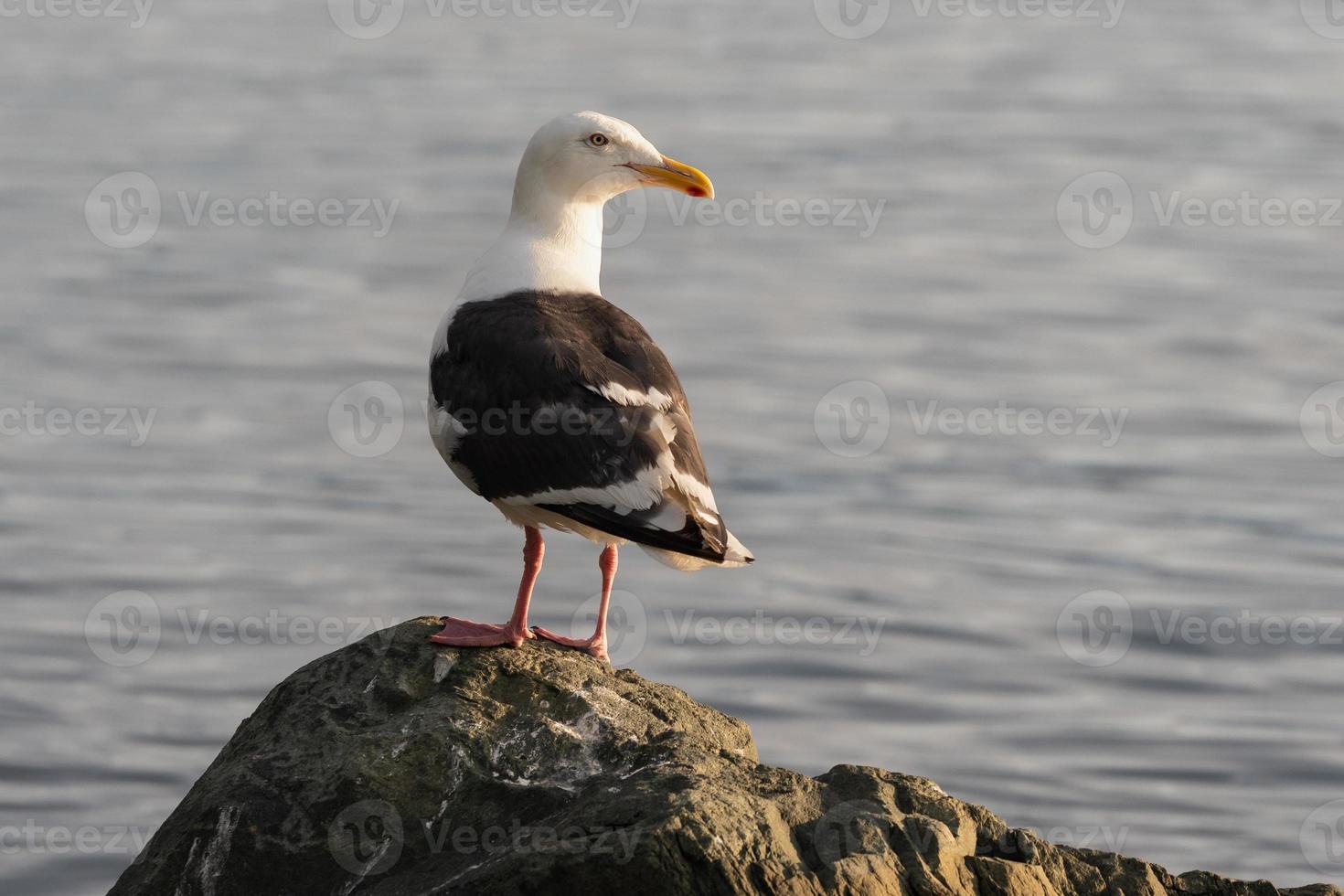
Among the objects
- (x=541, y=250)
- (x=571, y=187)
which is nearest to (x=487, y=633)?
(x=541, y=250)

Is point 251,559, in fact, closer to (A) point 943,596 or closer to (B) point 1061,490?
(A) point 943,596

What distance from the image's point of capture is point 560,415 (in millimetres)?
6855

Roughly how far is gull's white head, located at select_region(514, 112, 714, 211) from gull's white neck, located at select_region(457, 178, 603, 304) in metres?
0.01

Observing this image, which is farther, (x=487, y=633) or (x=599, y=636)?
(x=599, y=636)

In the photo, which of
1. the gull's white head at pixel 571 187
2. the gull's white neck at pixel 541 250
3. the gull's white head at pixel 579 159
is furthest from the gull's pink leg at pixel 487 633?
the gull's white head at pixel 579 159

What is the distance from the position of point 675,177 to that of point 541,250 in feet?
2.30

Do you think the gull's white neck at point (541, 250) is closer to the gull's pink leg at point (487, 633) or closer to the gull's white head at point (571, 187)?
the gull's white head at point (571, 187)

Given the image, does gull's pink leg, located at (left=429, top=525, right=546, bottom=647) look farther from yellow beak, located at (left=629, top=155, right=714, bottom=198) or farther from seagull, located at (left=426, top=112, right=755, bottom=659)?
yellow beak, located at (left=629, top=155, right=714, bottom=198)

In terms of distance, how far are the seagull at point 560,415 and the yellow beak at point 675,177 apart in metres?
Answer: 0.25

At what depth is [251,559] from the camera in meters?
13.9

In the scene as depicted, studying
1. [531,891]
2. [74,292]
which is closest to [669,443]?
[531,891]

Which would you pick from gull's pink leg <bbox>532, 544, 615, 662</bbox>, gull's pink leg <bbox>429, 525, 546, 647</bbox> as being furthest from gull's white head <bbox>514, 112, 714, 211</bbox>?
gull's pink leg <bbox>429, 525, 546, 647</bbox>

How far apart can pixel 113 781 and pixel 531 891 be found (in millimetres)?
6160

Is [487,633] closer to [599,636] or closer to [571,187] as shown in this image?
[599,636]
